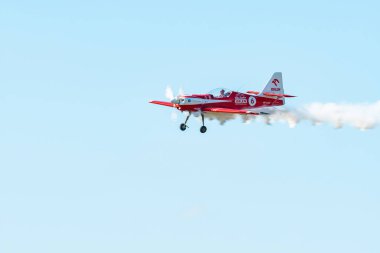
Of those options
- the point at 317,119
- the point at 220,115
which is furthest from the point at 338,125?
the point at 220,115

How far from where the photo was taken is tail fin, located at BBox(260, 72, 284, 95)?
118 meters

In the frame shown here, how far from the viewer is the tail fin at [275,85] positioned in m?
118

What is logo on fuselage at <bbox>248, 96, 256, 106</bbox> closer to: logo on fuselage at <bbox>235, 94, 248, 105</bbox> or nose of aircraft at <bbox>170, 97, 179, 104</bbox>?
logo on fuselage at <bbox>235, 94, 248, 105</bbox>

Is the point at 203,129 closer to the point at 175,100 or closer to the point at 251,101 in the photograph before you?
the point at 175,100

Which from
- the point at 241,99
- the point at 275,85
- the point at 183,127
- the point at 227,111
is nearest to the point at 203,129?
the point at 183,127

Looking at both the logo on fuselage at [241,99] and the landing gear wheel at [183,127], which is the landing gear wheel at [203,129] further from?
the logo on fuselage at [241,99]

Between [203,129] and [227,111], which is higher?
[227,111]

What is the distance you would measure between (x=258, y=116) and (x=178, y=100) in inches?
231

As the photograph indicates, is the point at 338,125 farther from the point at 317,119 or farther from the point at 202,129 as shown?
the point at 202,129

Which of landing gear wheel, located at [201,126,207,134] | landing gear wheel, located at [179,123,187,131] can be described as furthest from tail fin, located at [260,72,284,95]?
landing gear wheel, located at [179,123,187,131]

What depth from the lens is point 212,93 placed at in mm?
114125

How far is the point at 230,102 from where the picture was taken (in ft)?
376

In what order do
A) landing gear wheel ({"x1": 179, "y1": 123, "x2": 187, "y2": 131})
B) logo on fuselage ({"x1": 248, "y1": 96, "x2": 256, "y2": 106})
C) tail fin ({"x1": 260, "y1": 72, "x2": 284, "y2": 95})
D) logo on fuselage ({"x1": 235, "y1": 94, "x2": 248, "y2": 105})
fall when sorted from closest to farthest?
1. landing gear wheel ({"x1": 179, "y1": 123, "x2": 187, "y2": 131})
2. logo on fuselage ({"x1": 235, "y1": 94, "x2": 248, "y2": 105})
3. logo on fuselage ({"x1": 248, "y1": 96, "x2": 256, "y2": 106})
4. tail fin ({"x1": 260, "y1": 72, "x2": 284, "y2": 95})

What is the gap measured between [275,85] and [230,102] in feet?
16.8
